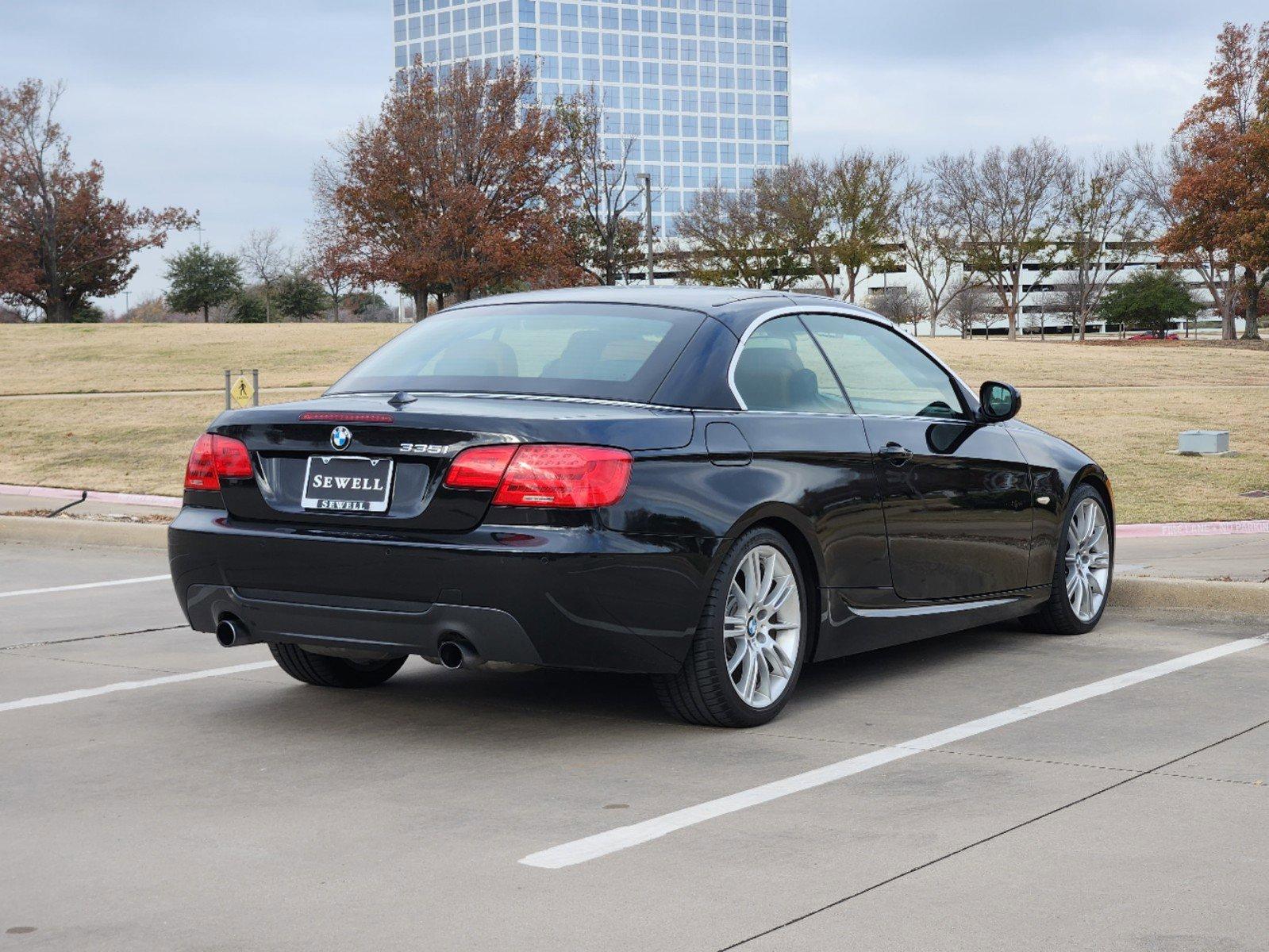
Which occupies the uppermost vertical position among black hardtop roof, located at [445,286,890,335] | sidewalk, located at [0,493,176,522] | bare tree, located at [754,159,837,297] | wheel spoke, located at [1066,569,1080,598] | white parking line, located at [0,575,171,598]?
bare tree, located at [754,159,837,297]

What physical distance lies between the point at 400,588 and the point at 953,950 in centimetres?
244

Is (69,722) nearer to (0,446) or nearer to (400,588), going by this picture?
(400,588)

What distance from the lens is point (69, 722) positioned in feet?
19.6

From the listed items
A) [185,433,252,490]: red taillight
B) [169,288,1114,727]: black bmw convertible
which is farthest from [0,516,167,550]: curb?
[185,433,252,490]: red taillight

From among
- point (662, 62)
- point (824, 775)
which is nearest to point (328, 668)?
point (824, 775)

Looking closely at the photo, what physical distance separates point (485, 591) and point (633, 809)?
3.00 feet

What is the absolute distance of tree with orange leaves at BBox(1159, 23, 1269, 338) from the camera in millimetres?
53531

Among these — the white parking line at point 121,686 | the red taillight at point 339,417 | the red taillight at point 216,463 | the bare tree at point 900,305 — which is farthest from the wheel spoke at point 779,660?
the bare tree at point 900,305

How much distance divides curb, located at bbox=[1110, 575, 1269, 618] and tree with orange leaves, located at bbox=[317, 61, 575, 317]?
43.3 meters

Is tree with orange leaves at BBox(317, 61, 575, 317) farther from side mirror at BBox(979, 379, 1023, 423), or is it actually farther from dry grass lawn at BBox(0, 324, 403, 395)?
side mirror at BBox(979, 379, 1023, 423)

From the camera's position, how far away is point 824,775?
16.6ft

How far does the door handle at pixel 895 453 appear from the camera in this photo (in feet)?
21.1

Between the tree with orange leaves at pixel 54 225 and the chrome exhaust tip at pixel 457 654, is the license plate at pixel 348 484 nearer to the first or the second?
the chrome exhaust tip at pixel 457 654

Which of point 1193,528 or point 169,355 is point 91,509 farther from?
point 169,355
